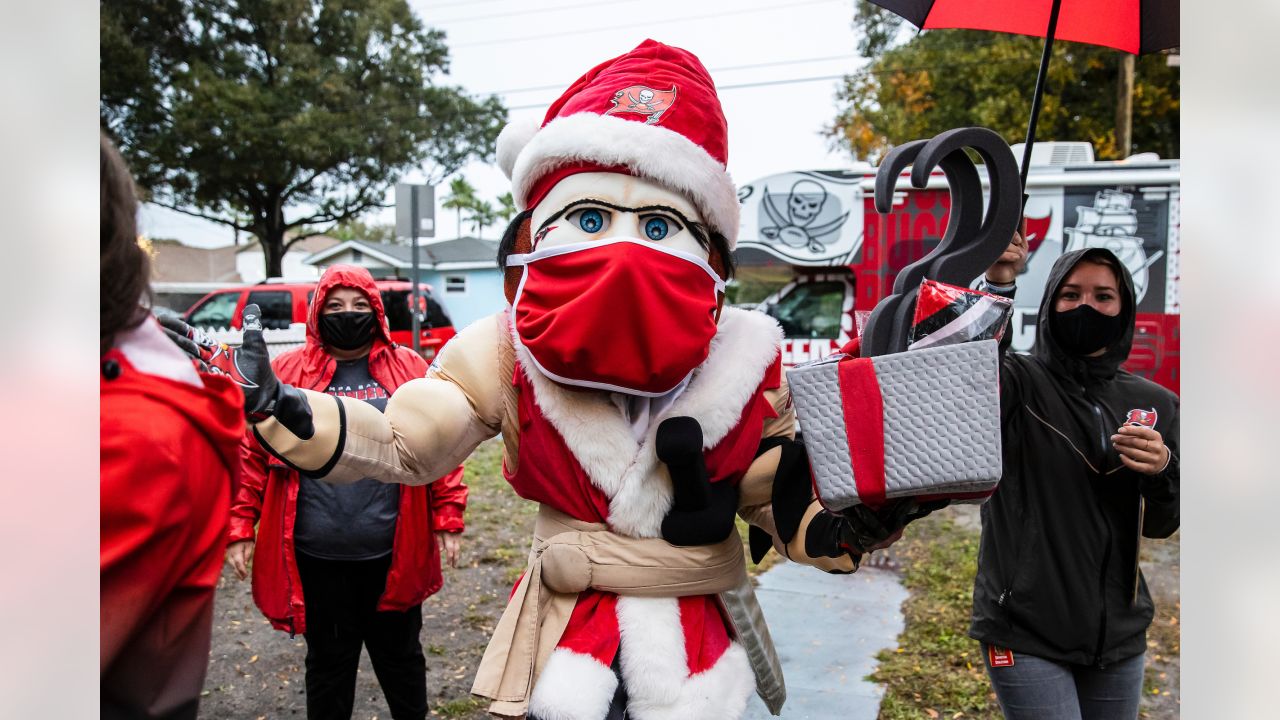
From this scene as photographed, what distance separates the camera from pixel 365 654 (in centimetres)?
442

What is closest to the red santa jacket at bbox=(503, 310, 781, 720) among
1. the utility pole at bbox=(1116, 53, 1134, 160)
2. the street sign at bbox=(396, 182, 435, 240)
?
the street sign at bbox=(396, 182, 435, 240)

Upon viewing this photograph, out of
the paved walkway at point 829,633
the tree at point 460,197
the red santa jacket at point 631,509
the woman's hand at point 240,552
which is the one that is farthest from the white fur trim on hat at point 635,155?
the tree at point 460,197

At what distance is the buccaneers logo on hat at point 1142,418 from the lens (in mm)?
Result: 2076

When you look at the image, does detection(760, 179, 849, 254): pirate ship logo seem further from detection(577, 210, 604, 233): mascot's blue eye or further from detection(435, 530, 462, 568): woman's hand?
detection(577, 210, 604, 233): mascot's blue eye

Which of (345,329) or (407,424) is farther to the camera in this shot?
(345,329)

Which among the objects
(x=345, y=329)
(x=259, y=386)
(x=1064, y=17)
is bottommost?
(x=259, y=386)

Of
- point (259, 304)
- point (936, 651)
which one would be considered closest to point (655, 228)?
point (936, 651)

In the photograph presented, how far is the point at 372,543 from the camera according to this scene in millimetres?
2955

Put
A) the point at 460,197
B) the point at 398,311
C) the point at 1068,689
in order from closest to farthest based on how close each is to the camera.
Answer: the point at 1068,689
the point at 398,311
the point at 460,197

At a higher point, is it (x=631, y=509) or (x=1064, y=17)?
(x=1064, y=17)

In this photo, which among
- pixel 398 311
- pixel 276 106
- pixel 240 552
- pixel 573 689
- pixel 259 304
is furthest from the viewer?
pixel 276 106

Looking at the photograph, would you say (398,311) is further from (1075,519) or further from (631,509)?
(1075,519)

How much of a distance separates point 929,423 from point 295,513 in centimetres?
222
